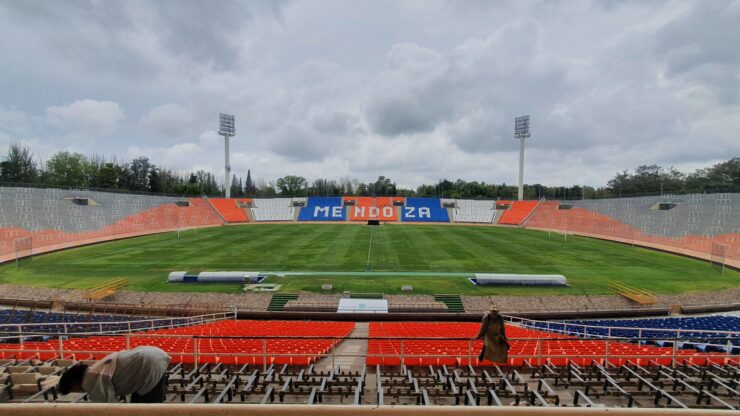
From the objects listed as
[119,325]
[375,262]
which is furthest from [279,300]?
[375,262]

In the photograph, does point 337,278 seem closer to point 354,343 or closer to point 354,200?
point 354,343

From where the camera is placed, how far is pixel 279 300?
76.5 feet

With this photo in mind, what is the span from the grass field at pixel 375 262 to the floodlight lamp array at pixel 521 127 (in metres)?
47.7

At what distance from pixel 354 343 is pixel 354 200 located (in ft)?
256

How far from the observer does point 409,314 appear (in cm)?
2039

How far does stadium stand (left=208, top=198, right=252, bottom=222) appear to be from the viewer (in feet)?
259

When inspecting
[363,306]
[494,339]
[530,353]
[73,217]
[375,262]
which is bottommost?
[363,306]

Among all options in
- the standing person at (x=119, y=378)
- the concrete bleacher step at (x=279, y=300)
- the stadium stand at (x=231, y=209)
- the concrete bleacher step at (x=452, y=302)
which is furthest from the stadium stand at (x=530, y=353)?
the stadium stand at (x=231, y=209)

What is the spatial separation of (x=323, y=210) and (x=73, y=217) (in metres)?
48.2

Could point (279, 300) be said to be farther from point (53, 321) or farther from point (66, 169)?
point (66, 169)

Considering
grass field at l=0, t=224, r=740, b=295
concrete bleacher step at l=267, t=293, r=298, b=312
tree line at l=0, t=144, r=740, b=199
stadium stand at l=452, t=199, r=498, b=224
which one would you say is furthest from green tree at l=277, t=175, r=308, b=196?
concrete bleacher step at l=267, t=293, r=298, b=312

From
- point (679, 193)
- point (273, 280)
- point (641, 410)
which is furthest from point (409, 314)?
point (679, 193)

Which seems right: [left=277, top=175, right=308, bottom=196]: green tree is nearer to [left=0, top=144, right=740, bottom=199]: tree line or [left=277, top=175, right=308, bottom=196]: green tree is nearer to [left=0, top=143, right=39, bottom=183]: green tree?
[left=0, top=144, right=740, bottom=199]: tree line

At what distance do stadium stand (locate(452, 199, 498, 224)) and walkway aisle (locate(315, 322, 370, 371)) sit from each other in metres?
67.3
